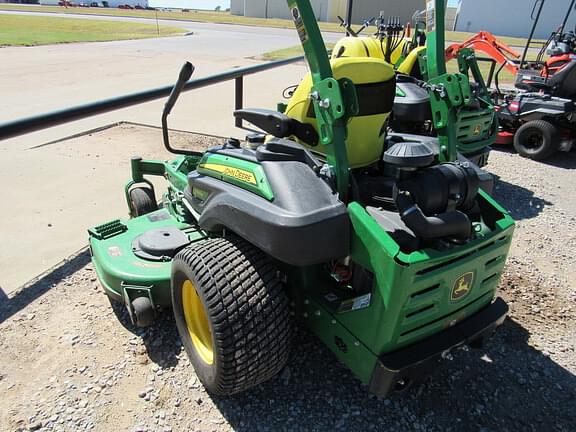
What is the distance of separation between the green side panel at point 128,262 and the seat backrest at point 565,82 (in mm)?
6007

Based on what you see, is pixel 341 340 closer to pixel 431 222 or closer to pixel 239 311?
pixel 239 311

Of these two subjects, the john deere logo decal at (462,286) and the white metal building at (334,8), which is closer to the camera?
the john deere logo decal at (462,286)

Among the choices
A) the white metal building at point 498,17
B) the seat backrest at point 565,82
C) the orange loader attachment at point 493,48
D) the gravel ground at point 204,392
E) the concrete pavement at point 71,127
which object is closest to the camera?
the gravel ground at point 204,392

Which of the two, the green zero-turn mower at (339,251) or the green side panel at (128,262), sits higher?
the green zero-turn mower at (339,251)

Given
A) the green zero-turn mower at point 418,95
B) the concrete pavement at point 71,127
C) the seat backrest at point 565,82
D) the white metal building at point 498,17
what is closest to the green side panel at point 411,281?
the concrete pavement at point 71,127

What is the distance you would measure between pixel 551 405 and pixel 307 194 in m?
1.65

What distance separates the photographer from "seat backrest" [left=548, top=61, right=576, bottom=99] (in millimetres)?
6248

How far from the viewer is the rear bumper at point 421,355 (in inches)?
67.6

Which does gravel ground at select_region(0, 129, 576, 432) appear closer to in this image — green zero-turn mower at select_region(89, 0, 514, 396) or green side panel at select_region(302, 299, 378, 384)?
green zero-turn mower at select_region(89, 0, 514, 396)

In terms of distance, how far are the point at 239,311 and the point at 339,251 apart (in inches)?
18.5

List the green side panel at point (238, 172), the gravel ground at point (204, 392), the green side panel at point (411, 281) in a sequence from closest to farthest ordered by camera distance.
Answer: the green side panel at point (411, 281) < the green side panel at point (238, 172) < the gravel ground at point (204, 392)

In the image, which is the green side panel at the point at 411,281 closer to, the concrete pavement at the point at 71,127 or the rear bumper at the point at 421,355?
the rear bumper at the point at 421,355

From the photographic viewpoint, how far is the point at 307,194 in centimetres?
175

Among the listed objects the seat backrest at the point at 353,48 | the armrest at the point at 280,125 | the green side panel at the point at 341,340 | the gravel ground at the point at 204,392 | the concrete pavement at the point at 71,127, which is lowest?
the gravel ground at the point at 204,392
